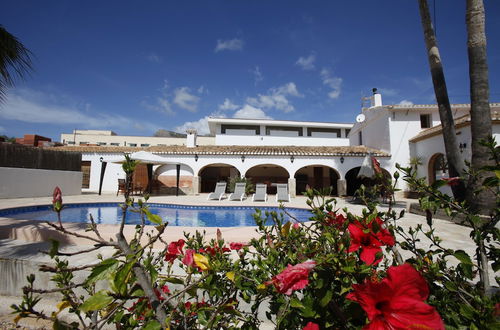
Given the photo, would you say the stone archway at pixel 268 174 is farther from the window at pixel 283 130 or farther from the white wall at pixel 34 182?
the white wall at pixel 34 182

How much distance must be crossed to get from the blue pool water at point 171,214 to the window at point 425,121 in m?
12.6

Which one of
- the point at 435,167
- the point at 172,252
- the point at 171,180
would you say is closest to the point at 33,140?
the point at 171,180

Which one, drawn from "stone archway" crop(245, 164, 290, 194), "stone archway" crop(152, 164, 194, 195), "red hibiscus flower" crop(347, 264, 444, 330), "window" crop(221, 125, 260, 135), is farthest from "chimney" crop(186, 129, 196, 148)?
"red hibiscus flower" crop(347, 264, 444, 330)

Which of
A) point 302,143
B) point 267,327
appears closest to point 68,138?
point 302,143

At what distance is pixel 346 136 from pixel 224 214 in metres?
22.2

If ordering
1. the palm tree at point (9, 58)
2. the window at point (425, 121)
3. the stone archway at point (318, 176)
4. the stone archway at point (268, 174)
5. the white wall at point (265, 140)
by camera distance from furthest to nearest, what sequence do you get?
the white wall at point (265, 140) → the stone archway at point (268, 174) → the stone archway at point (318, 176) → the window at point (425, 121) → the palm tree at point (9, 58)

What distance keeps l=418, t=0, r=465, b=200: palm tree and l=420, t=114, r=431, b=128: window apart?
33.7 feet

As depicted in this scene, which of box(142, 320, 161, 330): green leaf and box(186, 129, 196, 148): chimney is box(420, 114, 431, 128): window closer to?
box(186, 129, 196, 148): chimney

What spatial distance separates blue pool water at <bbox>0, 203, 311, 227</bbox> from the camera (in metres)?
8.31

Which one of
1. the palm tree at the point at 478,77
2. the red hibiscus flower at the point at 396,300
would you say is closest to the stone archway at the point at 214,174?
the palm tree at the point at 478,77

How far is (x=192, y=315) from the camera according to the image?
3.46ft

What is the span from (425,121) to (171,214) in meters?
18.0

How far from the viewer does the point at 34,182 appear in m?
12.8

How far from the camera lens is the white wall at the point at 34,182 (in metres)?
11.4
